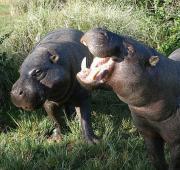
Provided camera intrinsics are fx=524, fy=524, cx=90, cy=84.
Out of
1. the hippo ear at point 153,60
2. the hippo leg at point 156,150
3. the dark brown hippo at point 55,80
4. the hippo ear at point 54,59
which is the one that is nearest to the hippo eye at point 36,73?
the dark brown hippo at point 55,80

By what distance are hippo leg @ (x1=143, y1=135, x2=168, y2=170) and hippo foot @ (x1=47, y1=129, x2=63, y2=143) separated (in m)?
1.73

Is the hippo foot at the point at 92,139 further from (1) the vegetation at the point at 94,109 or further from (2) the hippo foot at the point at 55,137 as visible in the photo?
(2) the hippo foot at the point at 55,137

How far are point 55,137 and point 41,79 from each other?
96cm

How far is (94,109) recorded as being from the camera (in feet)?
21.1

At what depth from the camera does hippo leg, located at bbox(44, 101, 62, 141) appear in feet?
18.1

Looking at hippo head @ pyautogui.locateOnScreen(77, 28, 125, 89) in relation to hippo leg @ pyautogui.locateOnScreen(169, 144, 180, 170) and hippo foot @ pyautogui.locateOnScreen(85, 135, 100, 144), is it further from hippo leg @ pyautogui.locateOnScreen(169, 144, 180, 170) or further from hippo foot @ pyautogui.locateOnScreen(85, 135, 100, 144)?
hippo foot @ pyautogui.locateOnScreen(85, 135, 100, 144)

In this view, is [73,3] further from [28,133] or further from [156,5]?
[28,133]

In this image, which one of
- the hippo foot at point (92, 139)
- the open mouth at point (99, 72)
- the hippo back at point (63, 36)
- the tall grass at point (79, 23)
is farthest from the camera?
the tall grass at point (79, 23)

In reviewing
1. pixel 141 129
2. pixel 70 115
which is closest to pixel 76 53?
pixel 70 115

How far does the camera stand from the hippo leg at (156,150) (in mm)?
3756

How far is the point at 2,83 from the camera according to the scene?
256 inches

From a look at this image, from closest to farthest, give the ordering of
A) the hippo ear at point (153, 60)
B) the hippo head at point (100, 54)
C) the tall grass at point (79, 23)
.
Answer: the hippo head at point (100, 54) → the hippo ear at point (153, 60) → the tall grass at point (79, 23)

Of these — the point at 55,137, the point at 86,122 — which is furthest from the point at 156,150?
the point at 55,137

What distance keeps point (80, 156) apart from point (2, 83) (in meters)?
1.98
